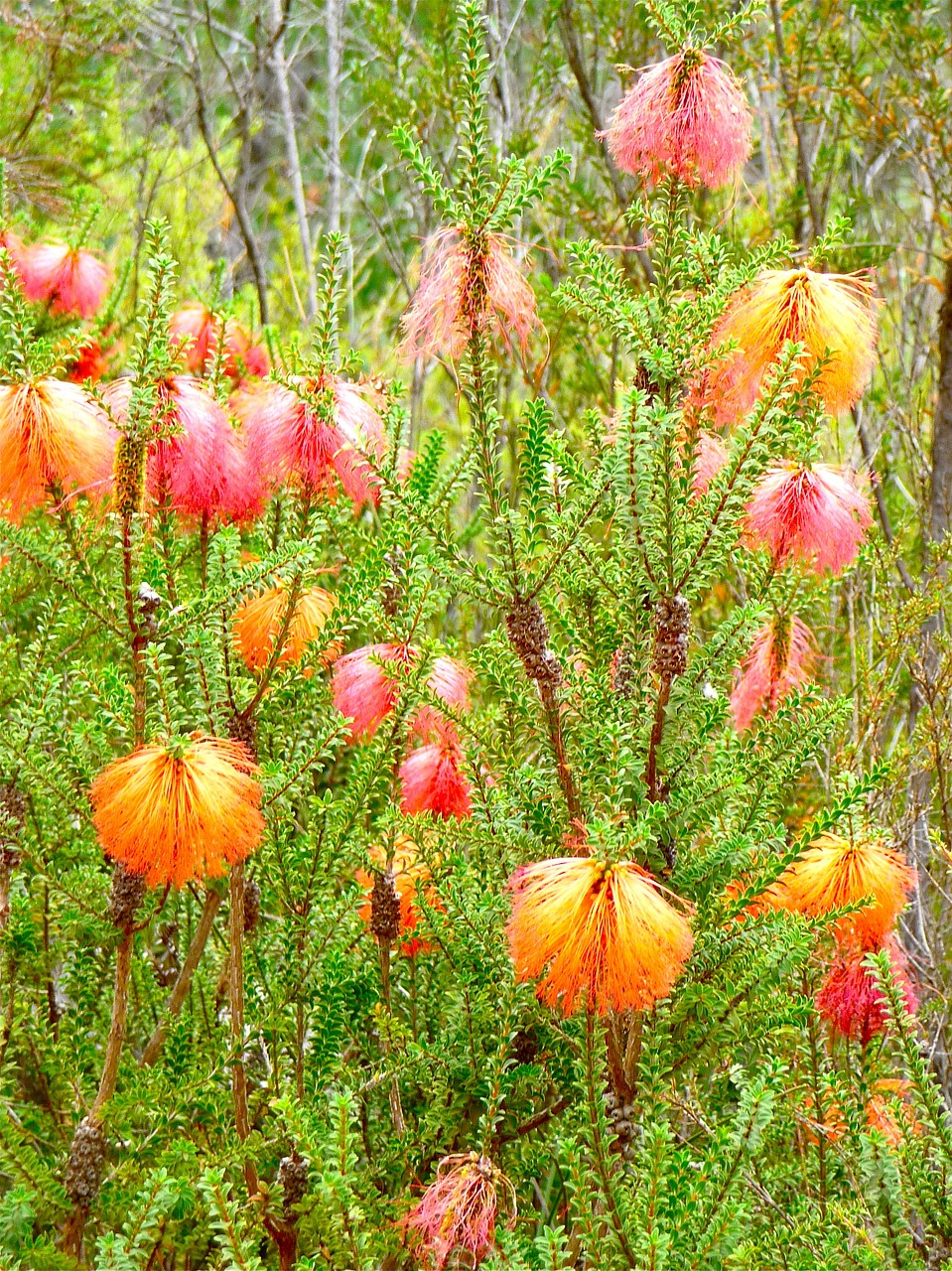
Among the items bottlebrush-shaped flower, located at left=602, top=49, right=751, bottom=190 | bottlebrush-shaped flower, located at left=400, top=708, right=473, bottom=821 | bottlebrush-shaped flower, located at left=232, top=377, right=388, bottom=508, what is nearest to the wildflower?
bottlebrush-shaped flower, located at left=400, top=708, right=473, bottom=821

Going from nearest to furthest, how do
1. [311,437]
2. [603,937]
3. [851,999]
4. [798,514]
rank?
[603,937]
[311,437]
[798,514]
[851,999]

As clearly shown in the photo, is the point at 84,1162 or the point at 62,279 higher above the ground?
the point at 62,279

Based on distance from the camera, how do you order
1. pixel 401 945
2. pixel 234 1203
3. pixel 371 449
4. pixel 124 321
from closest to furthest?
pixel 234 1203 < pixel 371 449 < pixel 401 945 < pixel 124 321

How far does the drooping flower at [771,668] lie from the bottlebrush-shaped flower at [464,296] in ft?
2.56

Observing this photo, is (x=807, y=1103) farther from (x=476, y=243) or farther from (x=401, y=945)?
(x=476, y=243)

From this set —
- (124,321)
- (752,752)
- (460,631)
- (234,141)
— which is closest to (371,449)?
(752,752)

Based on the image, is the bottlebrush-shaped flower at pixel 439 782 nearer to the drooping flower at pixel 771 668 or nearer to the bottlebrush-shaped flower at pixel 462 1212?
the drooping flower at pixel 771 668

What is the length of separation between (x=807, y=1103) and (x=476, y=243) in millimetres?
1607

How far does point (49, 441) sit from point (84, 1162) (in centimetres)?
99

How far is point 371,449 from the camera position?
155 cm

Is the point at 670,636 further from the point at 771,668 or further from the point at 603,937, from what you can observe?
the point at 771,668

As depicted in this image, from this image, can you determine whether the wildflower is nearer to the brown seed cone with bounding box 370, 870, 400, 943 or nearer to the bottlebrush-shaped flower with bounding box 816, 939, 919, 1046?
the brown seed cone with bounding box 370, 870, 400, 943

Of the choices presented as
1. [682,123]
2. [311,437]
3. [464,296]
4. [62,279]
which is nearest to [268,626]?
[311,437]

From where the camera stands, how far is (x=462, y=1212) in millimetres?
1619
